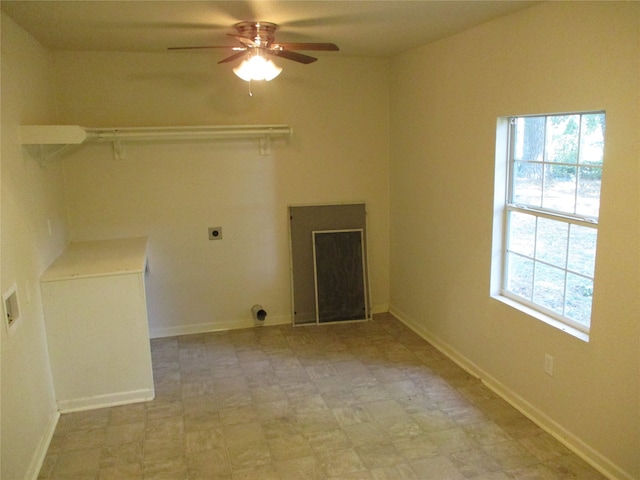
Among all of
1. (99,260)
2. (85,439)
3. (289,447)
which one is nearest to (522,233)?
(289,447)

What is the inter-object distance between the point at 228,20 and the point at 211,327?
2.72 m

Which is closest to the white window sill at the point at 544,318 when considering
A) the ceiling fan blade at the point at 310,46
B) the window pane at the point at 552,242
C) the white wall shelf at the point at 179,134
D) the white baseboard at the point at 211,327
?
the window pane at the point at 552,242

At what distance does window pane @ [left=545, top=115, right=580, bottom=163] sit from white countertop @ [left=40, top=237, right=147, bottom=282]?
8.43ft

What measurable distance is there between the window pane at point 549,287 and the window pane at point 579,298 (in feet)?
0.20

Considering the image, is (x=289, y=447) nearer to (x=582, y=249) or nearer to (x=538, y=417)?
(x=538, y=417)

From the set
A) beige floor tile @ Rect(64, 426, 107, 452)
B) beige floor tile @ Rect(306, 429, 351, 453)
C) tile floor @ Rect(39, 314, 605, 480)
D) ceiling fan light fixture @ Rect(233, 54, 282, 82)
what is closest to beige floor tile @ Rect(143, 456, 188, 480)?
tile floor @ Rect(39, 314, 605, 480)

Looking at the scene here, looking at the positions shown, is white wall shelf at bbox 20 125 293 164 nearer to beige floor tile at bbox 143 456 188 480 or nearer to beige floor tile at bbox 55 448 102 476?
beige floor tile at bbox 55 448 102 476

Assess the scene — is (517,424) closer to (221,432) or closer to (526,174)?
(526,174)

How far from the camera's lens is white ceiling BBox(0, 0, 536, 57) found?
270cm

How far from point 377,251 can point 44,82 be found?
308 centimetres

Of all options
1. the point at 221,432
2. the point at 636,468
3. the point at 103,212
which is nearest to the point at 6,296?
the point at 221,432

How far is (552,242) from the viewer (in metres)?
2.96

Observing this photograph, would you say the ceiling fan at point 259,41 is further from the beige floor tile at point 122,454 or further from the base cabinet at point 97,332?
the beige floor tile at point 122,454

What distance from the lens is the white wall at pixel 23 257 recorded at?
2.49 meters
